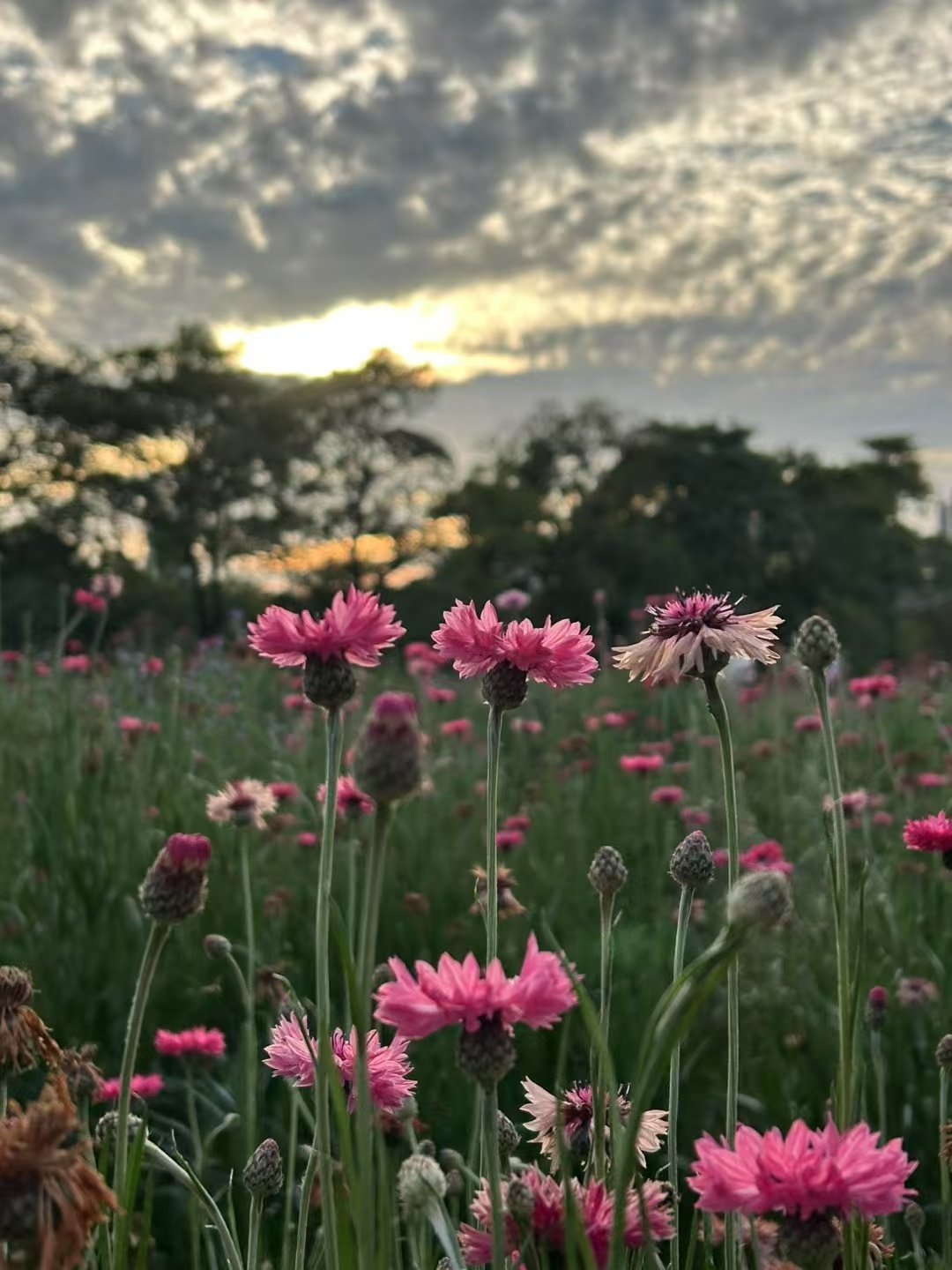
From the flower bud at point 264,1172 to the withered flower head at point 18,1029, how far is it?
0.85 ft

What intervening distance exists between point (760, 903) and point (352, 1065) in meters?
0.42

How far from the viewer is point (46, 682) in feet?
17.6

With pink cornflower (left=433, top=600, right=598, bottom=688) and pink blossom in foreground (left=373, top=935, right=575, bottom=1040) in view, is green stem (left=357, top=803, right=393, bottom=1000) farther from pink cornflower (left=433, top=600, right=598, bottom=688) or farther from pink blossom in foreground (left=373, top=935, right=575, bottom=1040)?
pink cornflower (left=433, top=600, right=598, bottom=688)

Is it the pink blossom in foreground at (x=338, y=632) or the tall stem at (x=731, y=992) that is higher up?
the pink blossom in foreground at (x=338, y=632)

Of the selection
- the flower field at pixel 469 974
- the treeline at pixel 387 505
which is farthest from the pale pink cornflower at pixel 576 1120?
the treeline at pixel 387 505

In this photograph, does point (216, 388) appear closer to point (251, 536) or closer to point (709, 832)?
point (251, 536)

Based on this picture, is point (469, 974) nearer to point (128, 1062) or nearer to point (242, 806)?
point (128, 1062)

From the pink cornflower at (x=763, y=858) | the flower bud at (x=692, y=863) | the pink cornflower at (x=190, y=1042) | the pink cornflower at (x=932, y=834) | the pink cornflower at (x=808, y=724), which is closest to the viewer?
the flower bud at (x=692, y=863)

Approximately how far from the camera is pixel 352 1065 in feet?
2.97

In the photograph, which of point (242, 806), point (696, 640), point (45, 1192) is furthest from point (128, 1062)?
point (242, 806)

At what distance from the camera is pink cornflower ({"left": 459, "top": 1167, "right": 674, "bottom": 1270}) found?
0.74 meters

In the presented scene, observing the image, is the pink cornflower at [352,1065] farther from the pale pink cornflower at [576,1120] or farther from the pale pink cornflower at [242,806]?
the pale pink cornflower at [242,806]

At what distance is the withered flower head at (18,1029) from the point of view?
816 mm

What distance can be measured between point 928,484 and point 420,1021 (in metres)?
40.0
